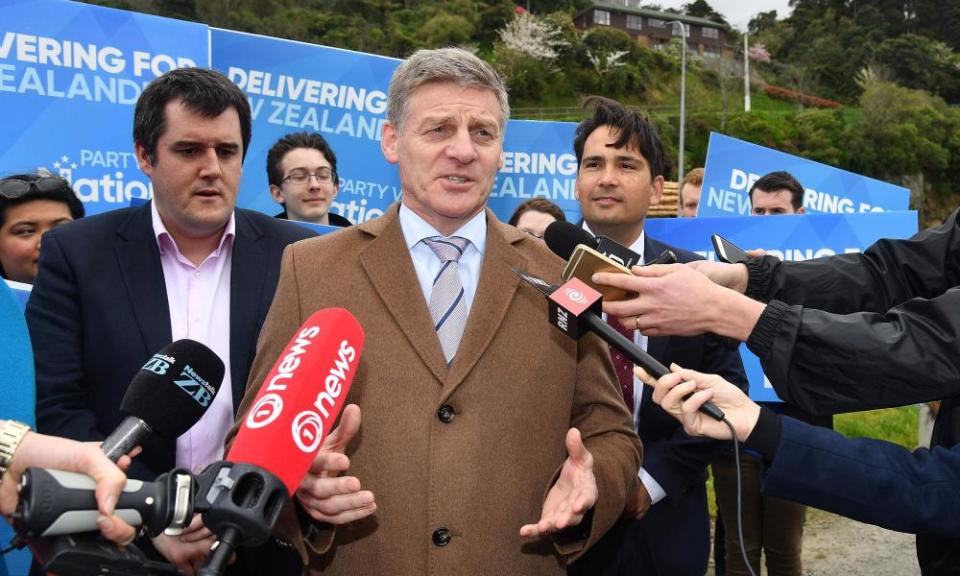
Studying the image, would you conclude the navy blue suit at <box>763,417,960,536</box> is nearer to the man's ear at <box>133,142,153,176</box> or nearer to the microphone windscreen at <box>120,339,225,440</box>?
the microphone windscreen at <box>120,339,225,440</box>

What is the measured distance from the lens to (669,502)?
2.90m

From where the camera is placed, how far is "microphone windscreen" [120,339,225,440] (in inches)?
68.8

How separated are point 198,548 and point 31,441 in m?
0.63

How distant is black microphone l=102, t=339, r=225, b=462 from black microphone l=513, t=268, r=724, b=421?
2.64 ft

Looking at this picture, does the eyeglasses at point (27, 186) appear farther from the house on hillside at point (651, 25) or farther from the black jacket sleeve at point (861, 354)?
the house on hillside at point (651, 25)

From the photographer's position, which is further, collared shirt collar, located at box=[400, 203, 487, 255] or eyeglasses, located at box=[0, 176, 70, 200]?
eyeglasses, located at box=[0, 176, 70, 200]

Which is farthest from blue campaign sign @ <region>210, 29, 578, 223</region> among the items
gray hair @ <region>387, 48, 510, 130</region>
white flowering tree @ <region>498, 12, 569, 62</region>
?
white flowering tree @ <region>498, 12, 569, 62</region>

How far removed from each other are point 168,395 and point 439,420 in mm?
631

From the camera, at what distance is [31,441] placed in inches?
62.8

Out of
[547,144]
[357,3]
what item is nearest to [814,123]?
[357,3]

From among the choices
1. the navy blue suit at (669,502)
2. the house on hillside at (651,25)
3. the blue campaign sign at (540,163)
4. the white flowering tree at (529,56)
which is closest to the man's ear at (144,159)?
the navy blue suit at (669,502)

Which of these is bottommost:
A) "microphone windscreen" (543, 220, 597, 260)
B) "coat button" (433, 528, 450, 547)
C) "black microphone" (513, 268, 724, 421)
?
"coat button" (433, 528, 450, 547)

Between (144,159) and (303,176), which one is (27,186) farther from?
(303,176)

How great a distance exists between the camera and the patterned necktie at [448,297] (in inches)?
85.0
